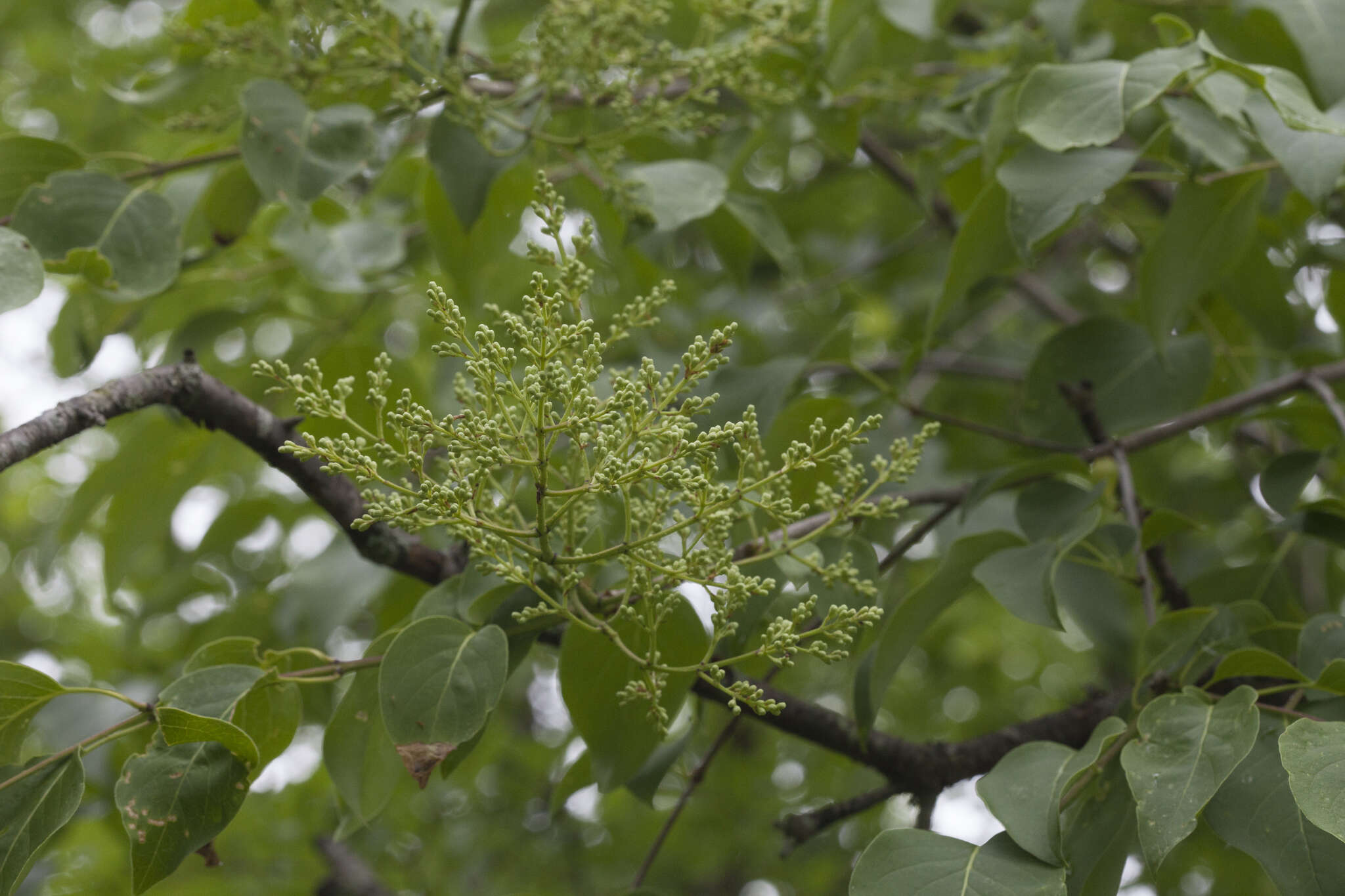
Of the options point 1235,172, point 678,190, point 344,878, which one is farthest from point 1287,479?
point 344,878

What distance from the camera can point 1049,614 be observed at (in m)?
1.18

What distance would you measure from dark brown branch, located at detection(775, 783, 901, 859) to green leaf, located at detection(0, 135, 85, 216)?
56.2 inches

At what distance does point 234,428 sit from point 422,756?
18.8 inches

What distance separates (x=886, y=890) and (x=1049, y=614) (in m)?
0.40

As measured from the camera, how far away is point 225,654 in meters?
1.16

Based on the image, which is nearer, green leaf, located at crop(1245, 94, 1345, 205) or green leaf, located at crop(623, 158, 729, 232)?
green leaf, located at crop(1245, 94, 1345, 205)

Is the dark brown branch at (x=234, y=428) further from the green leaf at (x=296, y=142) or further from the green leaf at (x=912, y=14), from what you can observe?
the green leaf at (x=912, y=14)

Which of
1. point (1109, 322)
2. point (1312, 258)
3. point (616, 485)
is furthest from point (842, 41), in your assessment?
point (616, 485)

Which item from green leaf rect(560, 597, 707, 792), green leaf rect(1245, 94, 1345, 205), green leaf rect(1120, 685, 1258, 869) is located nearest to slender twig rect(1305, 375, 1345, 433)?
green leaf rect(1245, 94, 1345, 205)

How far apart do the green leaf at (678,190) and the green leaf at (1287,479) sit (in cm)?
87

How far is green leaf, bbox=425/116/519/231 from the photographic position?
4.82 feet

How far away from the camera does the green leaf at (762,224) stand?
66.7 inches

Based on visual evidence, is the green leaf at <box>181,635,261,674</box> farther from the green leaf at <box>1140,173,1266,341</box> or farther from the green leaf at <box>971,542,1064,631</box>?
the green leaf at <box>1140,173,1266,341</box>

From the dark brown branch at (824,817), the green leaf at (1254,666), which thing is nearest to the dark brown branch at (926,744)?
the dark brown branch at (824,817)
